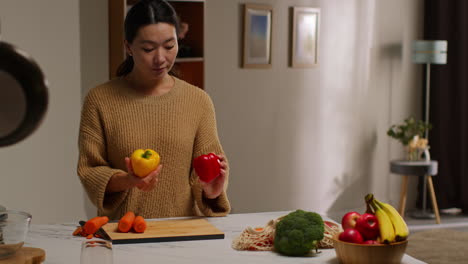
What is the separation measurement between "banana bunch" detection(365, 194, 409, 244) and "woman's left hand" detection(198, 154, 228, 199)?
25.5 inches

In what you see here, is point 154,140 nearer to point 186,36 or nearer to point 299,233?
point 299,233

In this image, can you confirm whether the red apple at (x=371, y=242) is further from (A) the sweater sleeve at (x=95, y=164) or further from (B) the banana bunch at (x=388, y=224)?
(A) the sweater sleeve at (x=95, y=164)

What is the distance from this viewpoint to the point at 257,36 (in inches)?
227

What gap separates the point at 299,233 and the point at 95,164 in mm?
869

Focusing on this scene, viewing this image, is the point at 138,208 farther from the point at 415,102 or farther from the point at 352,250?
the point at 415,102

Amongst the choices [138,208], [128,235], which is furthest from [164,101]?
[128,235]

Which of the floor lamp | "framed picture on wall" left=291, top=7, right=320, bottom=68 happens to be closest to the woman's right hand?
"framed picture on wall" left=291, top=7, right=320, bottom=68

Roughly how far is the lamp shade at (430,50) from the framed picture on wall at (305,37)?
3.21ft

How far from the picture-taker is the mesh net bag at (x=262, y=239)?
6.95 ft

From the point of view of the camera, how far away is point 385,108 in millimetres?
6707

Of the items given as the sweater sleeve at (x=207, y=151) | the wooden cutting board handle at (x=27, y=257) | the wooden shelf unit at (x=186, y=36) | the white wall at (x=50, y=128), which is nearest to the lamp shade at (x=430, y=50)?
the wooden shelf unit at (x=186, y=36)

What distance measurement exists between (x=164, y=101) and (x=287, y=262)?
957 millimetres

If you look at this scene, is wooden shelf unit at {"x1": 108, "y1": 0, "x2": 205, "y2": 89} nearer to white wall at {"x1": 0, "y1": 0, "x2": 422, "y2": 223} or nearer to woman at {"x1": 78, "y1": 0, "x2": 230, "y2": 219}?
white wall at {"x1": 0, "y1": 0, "x2": 422, "y2": 223}

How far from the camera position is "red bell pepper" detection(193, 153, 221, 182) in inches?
95.0
